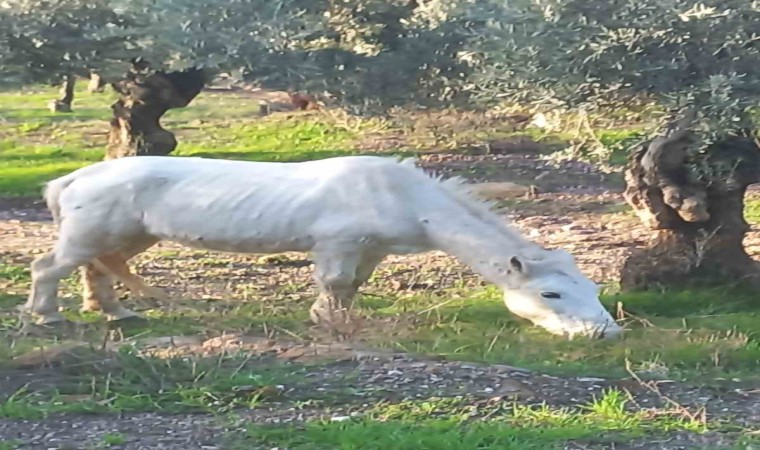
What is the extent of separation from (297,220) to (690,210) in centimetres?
270

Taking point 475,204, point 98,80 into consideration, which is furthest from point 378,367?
→ point 98,80

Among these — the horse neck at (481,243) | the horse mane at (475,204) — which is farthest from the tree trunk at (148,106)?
the horse neck at (481,243)

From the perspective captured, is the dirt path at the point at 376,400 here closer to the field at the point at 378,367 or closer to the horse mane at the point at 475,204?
the field at the point at 378,367

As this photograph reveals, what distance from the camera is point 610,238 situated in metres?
11.9

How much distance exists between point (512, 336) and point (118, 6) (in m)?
4.44

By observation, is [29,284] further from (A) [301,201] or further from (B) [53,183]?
(A) [301,201]

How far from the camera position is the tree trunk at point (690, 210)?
8383mm

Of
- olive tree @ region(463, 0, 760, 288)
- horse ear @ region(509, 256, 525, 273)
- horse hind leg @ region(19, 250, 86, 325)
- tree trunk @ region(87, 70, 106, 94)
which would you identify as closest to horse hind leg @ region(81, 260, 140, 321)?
horse hind leg @ region(19, 250, 86, 325)

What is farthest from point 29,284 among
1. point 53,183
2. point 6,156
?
point 6,156

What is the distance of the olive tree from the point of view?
6.97 meters

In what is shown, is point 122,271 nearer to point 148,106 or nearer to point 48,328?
point 48,328

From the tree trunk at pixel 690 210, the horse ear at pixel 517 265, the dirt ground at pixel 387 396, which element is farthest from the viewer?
the tree trunk at pixel 690 210

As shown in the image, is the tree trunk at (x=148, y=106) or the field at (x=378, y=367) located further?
the tree trunk at (x=148, y=106)

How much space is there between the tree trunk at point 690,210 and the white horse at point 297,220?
1.41 meters
